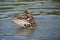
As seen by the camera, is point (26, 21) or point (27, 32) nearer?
point (27, 32)

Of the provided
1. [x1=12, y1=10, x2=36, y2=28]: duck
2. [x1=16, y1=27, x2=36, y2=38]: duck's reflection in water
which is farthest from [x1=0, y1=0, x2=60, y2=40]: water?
[x1=12, y1=10, x2=36, y2=28]: duck

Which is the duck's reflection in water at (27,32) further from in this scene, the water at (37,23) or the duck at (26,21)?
the duck at (26,21)

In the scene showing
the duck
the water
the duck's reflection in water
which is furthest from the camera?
the duck

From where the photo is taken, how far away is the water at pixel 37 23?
36.2ft

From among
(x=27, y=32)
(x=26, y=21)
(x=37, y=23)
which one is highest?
(x=26, y=21)

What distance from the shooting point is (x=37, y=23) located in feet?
43.0

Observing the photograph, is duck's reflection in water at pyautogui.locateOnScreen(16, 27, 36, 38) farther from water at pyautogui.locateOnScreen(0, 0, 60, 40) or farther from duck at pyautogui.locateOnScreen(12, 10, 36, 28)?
duck at pyautogui.locateOnScreen(12, 10, 36, 28)

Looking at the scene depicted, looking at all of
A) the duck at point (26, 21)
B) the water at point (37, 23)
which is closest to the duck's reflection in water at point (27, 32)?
the water at point (37, 23)

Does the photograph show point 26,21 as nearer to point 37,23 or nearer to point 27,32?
point 27,32

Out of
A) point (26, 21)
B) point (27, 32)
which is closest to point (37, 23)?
point (26, 21)

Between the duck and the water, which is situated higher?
the duck

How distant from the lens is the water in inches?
434

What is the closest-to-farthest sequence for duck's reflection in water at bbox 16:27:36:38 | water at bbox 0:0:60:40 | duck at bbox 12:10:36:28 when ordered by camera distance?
water at bbox 0:0:60:40 < duck's reflection in water at bbox 16:27:36:38 < duck at bbox 12:10:36:28

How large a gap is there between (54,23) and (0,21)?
2273mm
